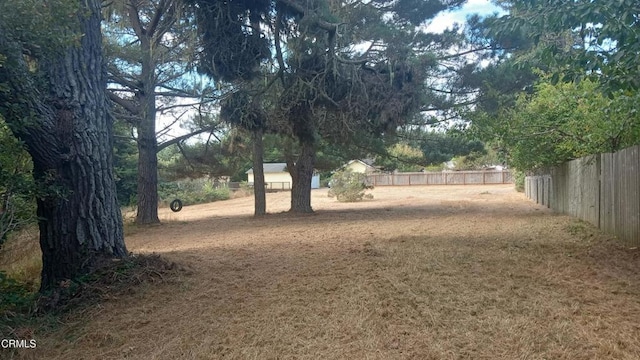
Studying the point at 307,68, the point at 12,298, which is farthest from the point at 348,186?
the point at 12,298

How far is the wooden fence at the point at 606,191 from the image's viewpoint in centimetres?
644

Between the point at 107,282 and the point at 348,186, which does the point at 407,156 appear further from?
the point at 107,282

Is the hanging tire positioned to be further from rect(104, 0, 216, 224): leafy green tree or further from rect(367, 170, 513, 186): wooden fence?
rect(367, 170, 513, 186): wooden fence

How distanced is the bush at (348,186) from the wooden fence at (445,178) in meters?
18.4

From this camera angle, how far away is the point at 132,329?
3.72 meters

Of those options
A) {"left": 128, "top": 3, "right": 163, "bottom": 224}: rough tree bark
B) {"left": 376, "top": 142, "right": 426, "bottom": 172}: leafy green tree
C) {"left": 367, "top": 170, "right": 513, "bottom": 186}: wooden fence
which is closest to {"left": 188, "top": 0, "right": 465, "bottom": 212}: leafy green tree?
{"left": 128, "top": 3, "right": 163, "bottom": 224}: rough tree bark

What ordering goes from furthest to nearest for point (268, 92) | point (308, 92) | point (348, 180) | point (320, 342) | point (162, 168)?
1. point (348, 180)
2. point (162, 168)
3. point (268, 92)
4. point (308, 92)
5. point (320, 342)

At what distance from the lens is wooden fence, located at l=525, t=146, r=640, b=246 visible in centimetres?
644

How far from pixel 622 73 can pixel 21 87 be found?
5.88 meters

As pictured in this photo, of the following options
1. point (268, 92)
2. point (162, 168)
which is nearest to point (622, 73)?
point (268, 92)

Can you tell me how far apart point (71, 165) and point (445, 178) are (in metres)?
44.5

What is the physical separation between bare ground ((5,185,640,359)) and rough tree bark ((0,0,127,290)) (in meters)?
0.90

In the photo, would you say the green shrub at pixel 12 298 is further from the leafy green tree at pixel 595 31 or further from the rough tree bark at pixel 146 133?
the rough tree bark at pixel 146 133

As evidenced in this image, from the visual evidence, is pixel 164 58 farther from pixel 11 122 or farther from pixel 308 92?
pixel 11 122
